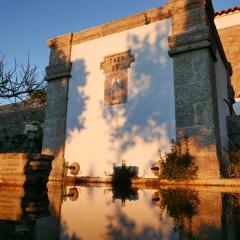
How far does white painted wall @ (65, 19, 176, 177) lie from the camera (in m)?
7.71

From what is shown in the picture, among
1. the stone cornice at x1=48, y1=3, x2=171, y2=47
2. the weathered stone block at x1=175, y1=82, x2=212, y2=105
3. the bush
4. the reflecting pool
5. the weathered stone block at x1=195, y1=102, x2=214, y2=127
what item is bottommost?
the reflecting pool

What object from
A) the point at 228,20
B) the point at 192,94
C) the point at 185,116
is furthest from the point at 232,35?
the point at 185,116

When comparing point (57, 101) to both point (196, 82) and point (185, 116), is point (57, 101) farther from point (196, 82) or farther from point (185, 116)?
point (196, 82)

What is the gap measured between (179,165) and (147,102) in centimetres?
213

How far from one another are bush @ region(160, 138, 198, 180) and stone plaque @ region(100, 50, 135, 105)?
2227mm

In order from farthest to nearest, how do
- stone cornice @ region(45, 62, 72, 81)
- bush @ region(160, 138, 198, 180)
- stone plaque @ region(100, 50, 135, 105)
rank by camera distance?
stone cornice @ region(45, 62, 72, 81), stone plaque @ region(100, 50, 135, 105), bush @ region(160, 138, 198, 180)

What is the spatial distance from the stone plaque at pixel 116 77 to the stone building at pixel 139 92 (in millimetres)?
31

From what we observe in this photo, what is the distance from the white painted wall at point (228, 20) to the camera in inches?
528

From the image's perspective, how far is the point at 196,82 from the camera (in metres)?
7.28

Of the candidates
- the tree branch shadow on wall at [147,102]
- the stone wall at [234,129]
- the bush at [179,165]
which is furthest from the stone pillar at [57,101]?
the stone wall at [234,129]

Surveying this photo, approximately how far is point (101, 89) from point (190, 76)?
2796 mm

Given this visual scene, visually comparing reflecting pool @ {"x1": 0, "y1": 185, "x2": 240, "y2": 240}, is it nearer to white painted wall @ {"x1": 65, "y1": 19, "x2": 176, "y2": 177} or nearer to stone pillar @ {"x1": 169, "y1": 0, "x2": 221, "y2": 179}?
stone pillar @ {"x1": 169, "y1": 0, "x2": 221, "y2": 179}

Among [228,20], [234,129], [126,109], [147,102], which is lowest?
[234,129]

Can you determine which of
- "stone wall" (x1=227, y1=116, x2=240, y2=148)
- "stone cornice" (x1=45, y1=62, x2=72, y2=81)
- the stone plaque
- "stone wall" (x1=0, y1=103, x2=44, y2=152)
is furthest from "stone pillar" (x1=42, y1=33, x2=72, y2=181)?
"stone wall" (x1=0, y1=103, x2=44, y2=152)
